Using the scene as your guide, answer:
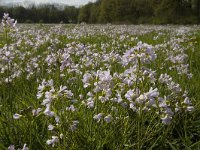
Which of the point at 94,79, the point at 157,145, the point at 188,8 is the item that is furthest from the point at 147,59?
the point at 188,8

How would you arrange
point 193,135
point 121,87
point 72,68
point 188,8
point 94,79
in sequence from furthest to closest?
point 188,8 → point 72,68 → point 193,135 → point 121,87 → point 94,79

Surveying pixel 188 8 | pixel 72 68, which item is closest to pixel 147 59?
pixel 72 68

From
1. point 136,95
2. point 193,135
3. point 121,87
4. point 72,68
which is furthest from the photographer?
point 72,68

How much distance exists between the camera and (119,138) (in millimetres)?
3164

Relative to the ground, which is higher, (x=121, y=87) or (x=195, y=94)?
(x=121, y=87)

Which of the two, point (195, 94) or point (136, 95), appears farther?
point (195, 94)

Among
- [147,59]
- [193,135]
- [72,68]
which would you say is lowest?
[193,135]

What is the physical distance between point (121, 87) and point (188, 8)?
46213mm

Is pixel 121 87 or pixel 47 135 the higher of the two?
pixel 121 87

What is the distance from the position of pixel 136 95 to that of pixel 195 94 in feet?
7.63

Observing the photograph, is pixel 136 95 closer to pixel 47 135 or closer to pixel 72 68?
pixel 47 135

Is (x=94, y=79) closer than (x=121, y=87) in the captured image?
Yes

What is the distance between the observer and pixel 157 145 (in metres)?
3.36

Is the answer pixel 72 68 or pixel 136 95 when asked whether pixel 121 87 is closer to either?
pixel 136 95
